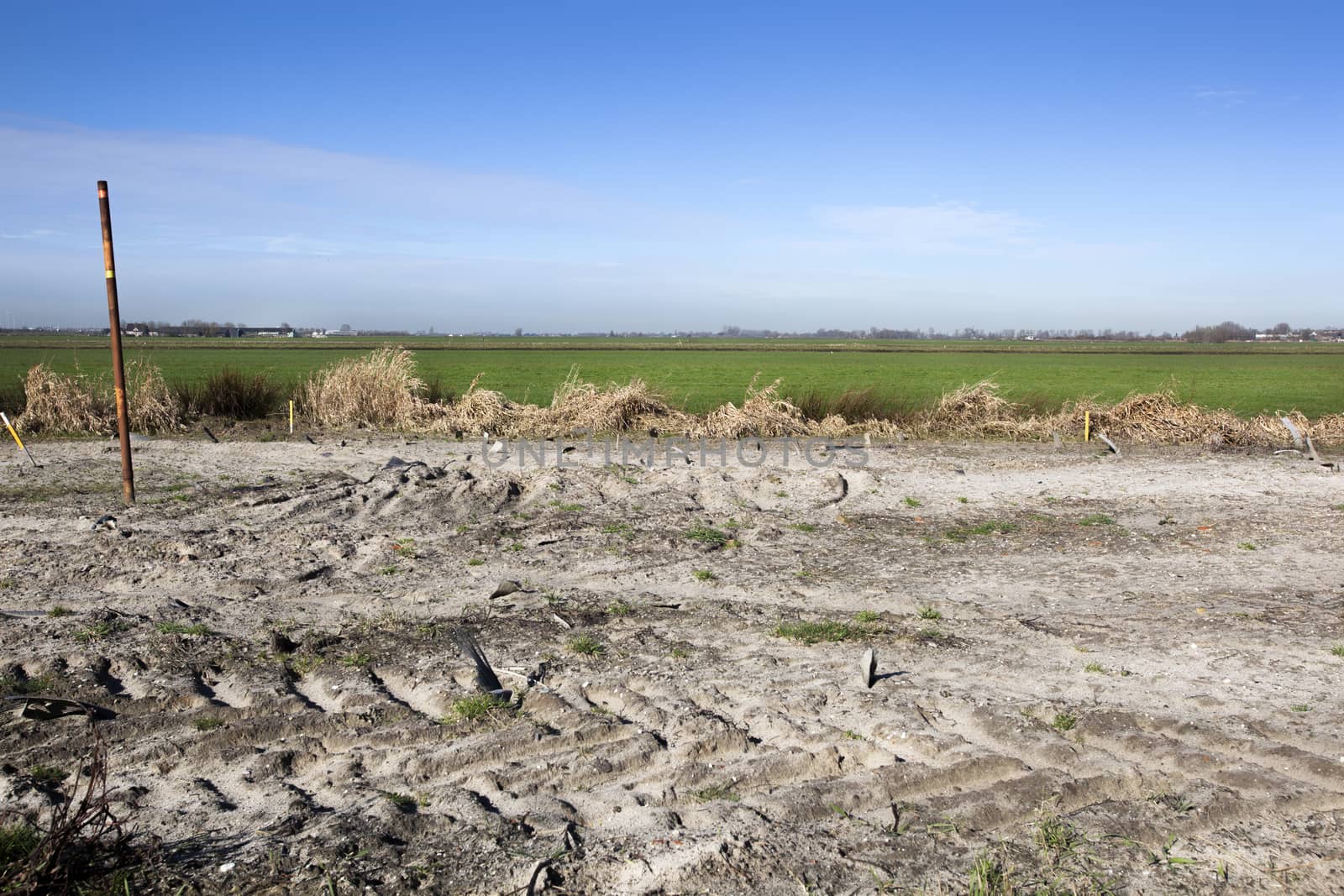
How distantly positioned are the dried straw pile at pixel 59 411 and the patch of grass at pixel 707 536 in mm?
11859

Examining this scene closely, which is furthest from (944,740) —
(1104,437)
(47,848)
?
(1104,437)

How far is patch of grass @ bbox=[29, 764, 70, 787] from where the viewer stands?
4.00 m

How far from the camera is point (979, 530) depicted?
9703 mm

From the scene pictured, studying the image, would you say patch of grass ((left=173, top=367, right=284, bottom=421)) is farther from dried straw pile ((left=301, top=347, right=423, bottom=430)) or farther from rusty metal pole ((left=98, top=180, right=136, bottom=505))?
rusty metal pole ((left=98, top=180, right=136, bottom=505))

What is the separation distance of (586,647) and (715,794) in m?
2.00

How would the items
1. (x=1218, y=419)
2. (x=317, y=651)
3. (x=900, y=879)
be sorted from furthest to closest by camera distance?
(x=1218, y=419)
(x=317, y=651)
(x=900, y=879)

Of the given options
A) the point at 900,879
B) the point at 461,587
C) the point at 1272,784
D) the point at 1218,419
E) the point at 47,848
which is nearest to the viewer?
the point at 47,848

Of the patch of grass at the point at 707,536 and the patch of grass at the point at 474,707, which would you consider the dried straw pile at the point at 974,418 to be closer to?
the patch of grass at the point at 707,536

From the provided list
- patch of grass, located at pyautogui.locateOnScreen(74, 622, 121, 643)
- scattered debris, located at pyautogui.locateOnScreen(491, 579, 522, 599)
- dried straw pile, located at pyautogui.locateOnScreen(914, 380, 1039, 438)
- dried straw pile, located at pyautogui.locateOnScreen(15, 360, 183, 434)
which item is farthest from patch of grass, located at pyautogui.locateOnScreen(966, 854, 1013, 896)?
dried straw pile, located at pyautogui.locateOnScreen(15, 360, 183, 434)

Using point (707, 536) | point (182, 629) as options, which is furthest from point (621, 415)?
point (182, 629)

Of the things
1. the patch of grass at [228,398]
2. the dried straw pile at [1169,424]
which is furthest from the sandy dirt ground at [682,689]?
the patch of grass at [228,398]

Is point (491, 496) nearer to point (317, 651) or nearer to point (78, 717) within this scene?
point (317, 651)

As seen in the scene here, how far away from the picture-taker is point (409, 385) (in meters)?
18.1

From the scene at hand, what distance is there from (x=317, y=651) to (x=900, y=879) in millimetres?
3843
